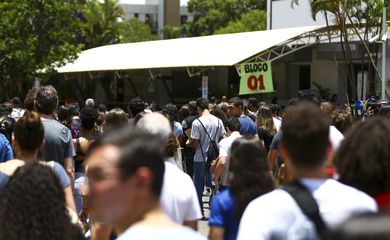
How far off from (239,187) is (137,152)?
215 centimetres

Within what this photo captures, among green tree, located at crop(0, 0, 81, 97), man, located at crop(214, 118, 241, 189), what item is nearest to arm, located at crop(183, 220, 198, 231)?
man, located at crop(214, 118, 241, 189)

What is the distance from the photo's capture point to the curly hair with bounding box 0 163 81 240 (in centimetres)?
358

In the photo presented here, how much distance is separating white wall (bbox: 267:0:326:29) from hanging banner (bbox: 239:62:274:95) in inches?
617

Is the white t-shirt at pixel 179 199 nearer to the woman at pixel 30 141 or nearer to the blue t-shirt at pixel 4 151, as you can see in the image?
the woman at pixel 30 141

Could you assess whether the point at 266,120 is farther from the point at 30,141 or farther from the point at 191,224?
the point at 191,224

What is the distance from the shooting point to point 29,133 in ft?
17.6

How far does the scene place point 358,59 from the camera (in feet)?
91.1

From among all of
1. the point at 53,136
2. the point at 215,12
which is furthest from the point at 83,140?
the point at 215,12

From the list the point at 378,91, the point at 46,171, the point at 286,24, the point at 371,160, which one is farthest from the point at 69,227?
the point at 286,24

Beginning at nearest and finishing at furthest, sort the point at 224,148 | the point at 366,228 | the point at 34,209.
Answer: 1. the point at 366,228
2. the point at 34,209
3. the point at 224,148

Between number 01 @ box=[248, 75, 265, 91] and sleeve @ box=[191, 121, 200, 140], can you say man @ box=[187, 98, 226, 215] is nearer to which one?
sleeve @ box=[191, 121, 200, 140]

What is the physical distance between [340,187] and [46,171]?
4.59 ft

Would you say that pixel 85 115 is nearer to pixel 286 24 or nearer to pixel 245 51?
pixel 245 51

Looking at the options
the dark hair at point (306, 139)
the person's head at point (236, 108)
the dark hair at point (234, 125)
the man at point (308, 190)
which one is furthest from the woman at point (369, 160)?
the person's head at point (236, 108)
